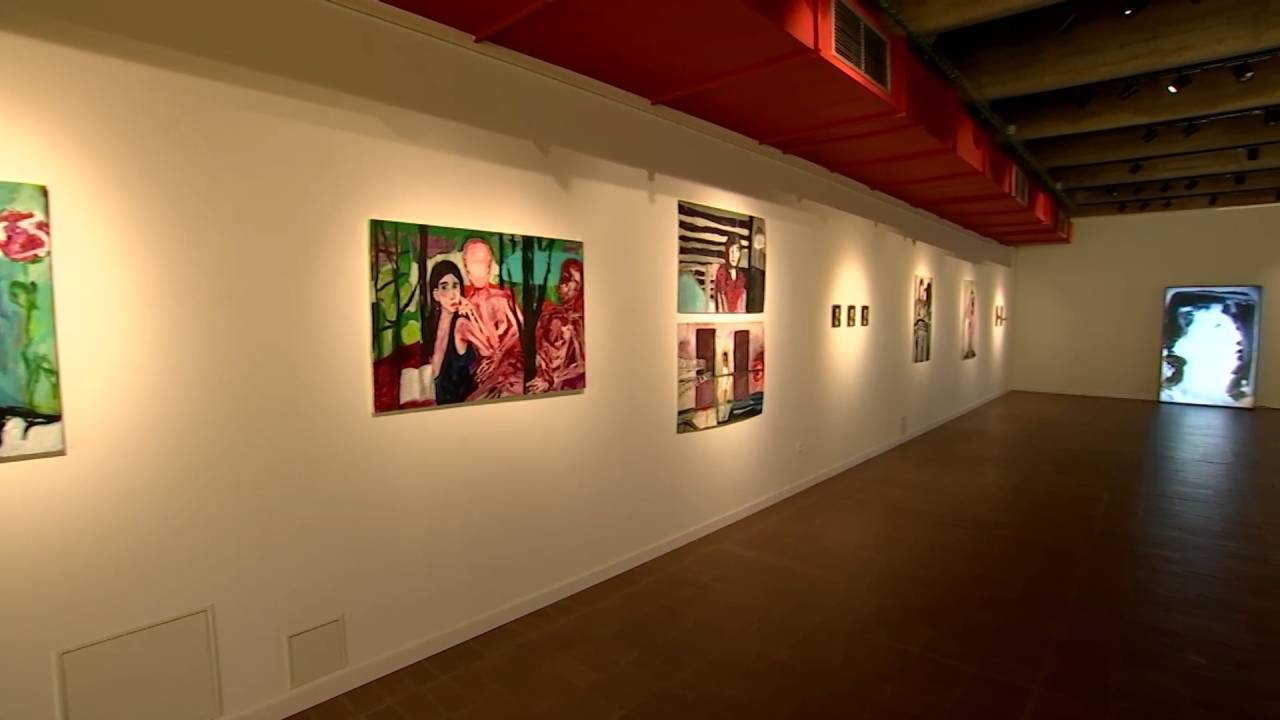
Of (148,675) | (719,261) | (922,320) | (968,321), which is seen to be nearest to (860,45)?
(719,261)

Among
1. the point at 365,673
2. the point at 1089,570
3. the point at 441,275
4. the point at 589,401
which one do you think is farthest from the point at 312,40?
the point at 1089,570

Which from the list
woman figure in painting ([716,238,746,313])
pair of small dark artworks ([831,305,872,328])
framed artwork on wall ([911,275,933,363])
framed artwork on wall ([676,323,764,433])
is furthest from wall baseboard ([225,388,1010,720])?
framed artwork on wall ([911,275,933,363])

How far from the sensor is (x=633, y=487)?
3883 millimetres

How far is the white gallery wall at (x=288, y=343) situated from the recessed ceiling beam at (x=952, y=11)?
1.77 metres

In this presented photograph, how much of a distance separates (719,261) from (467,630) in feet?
10.0

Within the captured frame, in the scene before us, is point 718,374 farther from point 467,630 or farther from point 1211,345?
point 1211,345

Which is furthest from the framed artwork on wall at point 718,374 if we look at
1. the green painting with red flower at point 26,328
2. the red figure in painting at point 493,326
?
the green painting with red flower at point 26,328

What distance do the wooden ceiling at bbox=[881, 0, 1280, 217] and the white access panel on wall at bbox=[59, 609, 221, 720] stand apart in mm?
4875

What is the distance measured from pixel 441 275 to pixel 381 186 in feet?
1.56

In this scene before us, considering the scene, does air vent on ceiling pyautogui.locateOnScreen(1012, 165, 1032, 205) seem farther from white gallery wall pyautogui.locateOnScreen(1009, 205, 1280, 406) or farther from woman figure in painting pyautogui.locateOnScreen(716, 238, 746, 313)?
white gallery wall pyautogui.locateOnScreen(1009, 205, 1280, 406)

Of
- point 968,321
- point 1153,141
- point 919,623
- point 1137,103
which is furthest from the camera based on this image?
point 968,321

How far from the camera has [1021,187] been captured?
7176mm

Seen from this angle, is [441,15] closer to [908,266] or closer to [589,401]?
[589,401]

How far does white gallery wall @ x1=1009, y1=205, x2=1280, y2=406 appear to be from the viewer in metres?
10.5
